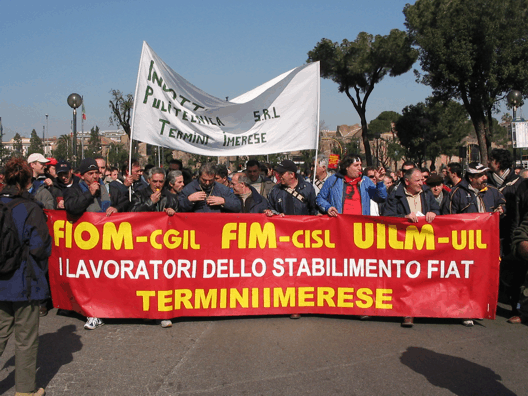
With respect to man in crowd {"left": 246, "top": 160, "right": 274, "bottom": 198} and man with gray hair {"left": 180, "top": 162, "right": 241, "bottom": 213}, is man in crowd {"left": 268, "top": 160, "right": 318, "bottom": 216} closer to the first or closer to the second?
man with gray hair {"left": 180, "top": 162, "right": 241, "bottom": 213}

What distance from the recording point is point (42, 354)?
470 cm

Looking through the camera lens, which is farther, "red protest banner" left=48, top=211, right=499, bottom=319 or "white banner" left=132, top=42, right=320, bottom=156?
"white banner" left=132, top=42, right=320, bottom=156

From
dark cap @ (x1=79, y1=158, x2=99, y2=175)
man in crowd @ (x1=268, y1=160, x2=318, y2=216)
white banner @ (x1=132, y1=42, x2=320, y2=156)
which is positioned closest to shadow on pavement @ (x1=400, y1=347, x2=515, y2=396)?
man in crowd @ (x1=268, y1=160, x2=318, y2=216)

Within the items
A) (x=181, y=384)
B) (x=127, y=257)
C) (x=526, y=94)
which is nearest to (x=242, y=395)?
(x=181, y=384)

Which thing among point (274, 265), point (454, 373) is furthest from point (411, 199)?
point (454, 373)

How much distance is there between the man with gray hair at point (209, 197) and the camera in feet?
19.1

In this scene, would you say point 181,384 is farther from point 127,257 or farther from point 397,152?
point 397,152

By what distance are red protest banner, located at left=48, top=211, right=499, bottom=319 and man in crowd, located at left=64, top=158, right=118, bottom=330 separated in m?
0.14

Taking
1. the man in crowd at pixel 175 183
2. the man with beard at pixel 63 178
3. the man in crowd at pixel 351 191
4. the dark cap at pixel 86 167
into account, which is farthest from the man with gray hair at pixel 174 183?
the man in crowd at pixel 351 191

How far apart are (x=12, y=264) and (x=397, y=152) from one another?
62466 mm

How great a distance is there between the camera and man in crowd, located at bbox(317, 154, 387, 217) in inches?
242

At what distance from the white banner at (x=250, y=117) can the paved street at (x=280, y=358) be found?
229cm

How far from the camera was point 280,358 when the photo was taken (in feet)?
15.0

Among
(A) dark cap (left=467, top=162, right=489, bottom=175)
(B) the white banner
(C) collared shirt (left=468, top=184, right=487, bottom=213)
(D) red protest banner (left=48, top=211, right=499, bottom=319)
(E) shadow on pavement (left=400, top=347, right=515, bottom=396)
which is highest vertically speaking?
(B) the white banner
